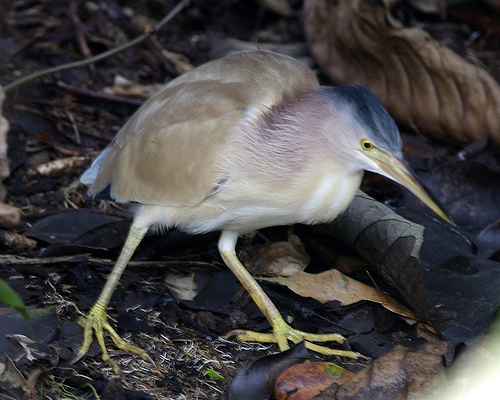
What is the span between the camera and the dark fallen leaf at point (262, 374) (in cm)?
326

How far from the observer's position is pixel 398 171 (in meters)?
3.54

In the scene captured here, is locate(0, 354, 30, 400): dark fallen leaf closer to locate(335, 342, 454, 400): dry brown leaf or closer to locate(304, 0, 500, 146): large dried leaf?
locate(335, 342, 454, 400): dry brown leaf

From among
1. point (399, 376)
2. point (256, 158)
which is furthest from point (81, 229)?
point (399, 376)

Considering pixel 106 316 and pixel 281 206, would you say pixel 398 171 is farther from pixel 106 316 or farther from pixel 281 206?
pixel 106 316

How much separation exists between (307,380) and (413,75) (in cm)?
285

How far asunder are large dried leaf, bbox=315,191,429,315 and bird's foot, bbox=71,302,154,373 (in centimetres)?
130

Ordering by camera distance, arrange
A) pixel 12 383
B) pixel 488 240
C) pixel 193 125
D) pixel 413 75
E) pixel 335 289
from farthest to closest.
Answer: pixel 413 75 → pixel 488 240 → pixel 335 289 → pixel 193 125 → pixel 12 383

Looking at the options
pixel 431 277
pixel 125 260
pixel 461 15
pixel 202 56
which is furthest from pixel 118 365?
pixel 461 15

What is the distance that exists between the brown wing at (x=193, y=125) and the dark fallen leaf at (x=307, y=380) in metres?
1.00

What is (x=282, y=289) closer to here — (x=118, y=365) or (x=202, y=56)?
(x=118, y=365)

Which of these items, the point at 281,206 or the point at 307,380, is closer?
the point at 307,380

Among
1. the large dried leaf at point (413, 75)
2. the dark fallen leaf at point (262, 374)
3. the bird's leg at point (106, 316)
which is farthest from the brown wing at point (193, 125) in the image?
the large dried leaf at point (413, 75)

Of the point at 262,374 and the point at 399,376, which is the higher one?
the point at 399,376

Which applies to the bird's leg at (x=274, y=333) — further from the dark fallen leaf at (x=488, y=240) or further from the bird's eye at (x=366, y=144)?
the dark fallen leaf at (x=488, y=240)
